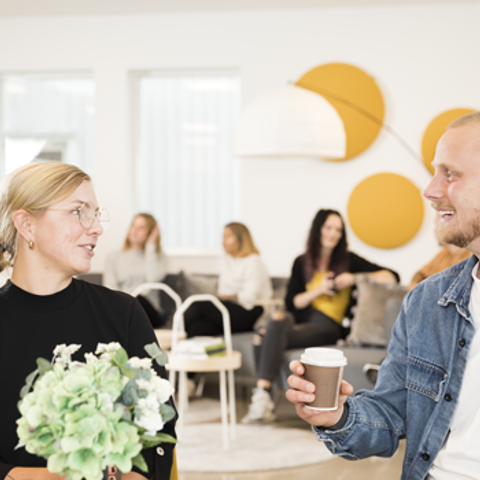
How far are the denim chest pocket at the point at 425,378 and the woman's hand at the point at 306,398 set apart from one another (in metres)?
0.18

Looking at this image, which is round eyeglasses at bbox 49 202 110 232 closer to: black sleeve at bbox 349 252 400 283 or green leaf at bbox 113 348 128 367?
green leaf at bbox 113 348 128 367

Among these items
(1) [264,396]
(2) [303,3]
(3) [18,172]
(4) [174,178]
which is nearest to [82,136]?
(4) [174,178]

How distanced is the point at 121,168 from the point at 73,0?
4.72ft

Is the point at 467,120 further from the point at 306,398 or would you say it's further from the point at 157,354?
the point at 157,354

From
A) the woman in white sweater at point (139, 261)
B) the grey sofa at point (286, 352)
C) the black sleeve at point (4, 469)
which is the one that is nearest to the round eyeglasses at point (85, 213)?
the black sleeve at point (4, 469)

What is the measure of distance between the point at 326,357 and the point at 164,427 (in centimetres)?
45

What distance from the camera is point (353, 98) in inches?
215

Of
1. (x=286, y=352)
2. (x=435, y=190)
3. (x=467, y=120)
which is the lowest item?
(x=286, y=352)

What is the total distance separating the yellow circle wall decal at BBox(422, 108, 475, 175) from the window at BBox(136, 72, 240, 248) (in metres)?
1.61

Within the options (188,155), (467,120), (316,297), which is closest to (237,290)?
(316,297)

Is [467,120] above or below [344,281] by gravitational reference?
above

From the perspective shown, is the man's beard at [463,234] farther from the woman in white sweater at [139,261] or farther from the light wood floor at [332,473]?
the woman in white sweater at [139,261]

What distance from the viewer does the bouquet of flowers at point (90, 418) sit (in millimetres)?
898

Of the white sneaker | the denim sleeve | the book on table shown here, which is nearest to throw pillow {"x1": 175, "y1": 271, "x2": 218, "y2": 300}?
the white sneaker
